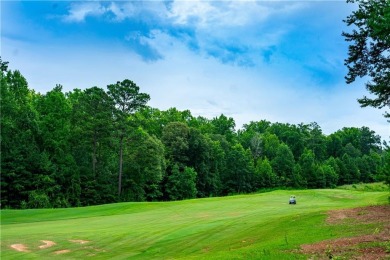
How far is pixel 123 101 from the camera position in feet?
216

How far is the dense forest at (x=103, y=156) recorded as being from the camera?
54.5 meters

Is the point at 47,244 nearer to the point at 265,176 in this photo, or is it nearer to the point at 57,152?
the point at 57,152

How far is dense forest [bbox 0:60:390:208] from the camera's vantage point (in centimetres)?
5447

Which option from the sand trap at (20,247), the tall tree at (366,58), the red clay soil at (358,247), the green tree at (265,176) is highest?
the tall tree at (366,58)

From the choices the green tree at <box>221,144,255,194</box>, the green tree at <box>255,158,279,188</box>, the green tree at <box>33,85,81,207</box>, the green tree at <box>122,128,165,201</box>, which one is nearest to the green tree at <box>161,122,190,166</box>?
the green tree at <box>122,128,165,201</box>

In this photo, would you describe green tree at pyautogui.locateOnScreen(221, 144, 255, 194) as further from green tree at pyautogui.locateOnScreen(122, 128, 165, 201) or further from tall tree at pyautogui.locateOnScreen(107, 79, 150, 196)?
tall tree at pyautogui.locateOnScreen(107, 79, 150, 196)

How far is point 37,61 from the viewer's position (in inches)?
1609

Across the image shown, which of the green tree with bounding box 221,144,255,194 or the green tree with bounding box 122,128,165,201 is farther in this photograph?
the green tree with bounding box 221,144,255,194

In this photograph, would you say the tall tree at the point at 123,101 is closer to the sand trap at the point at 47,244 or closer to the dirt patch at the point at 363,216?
the sand trap at the point at 47,244

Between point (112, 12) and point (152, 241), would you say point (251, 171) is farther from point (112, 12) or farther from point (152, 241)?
point (152, 241)

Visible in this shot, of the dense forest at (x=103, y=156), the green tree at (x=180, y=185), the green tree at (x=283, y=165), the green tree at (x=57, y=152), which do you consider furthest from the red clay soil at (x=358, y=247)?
the green tree at (x=283, y=165)

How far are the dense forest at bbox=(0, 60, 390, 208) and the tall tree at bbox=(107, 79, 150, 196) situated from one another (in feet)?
0.56

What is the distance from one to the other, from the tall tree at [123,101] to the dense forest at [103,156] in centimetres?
17

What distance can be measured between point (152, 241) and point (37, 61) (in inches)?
1111
